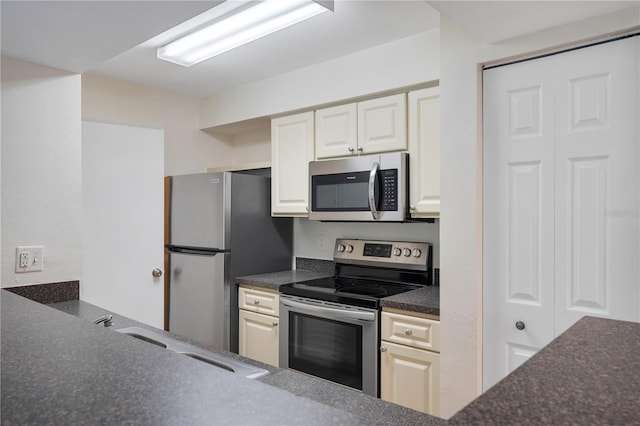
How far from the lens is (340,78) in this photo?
111 inches

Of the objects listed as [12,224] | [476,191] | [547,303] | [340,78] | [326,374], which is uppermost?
[340,78]

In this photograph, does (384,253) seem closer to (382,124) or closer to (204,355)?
(382,124)

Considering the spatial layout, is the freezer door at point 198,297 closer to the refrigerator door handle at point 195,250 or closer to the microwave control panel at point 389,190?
the refrigerator door handle at point 195,250

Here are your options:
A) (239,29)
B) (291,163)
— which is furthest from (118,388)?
(291,163)

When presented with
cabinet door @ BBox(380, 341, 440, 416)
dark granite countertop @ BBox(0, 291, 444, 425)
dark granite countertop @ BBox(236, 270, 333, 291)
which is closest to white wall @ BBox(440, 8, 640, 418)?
cabinet door @ BBox(380, 341, 440, 416)

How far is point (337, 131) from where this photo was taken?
2.90 m

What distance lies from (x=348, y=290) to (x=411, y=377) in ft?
2.06

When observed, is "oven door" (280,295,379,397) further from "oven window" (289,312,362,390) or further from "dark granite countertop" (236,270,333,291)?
"dark granite countertop" (236,270,333,291)

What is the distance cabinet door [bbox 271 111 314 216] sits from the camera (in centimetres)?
307

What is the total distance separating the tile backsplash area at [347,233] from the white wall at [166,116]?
1.10 meters

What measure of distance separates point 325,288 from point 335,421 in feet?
7.52

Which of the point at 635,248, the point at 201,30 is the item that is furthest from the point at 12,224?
the point at 635,248

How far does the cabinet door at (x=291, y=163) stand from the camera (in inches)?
121

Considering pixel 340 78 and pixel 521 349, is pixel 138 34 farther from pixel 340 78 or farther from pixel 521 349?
pixel 521 349
